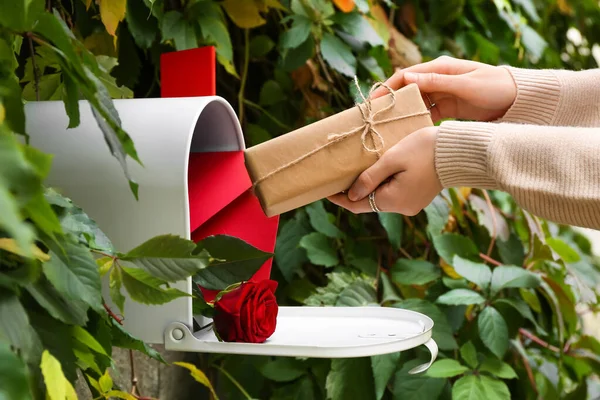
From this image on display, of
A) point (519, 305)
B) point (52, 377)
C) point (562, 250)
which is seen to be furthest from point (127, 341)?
point (562, 250)

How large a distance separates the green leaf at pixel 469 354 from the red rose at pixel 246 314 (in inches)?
17.8

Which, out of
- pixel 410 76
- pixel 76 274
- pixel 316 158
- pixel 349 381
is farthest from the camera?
pixel 349 381

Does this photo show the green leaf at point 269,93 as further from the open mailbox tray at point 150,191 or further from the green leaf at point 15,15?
the green leaf at point 15,15

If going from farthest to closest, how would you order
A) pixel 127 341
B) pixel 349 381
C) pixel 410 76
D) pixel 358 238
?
pixel 358 238, pixel 349 381, pixel 410 76, pixel 127 341

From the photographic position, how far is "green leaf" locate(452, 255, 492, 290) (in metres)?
1.02

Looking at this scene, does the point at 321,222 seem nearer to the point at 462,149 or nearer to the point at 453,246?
the point at 453,246

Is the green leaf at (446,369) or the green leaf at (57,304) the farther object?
the green leaf at (446,369)

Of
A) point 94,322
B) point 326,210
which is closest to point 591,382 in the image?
point 326,210

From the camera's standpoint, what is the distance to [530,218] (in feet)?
4.02

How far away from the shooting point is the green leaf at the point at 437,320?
3.28 feet

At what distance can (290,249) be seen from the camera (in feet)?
3.51

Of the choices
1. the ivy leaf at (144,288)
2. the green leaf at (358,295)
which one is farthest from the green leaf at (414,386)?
the ivy leaf at (144,288)

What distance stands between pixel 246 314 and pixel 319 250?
448mm

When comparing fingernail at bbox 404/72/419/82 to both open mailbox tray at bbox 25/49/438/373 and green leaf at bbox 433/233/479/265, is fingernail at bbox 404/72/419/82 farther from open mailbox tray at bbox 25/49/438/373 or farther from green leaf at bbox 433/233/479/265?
green leaf at bbox 433/233/479/265
